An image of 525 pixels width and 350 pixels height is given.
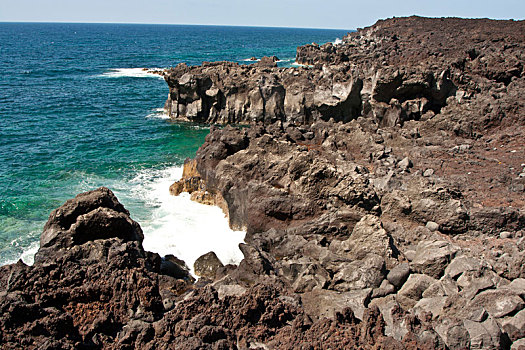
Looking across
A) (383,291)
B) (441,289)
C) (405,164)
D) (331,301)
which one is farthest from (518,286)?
(405,164)

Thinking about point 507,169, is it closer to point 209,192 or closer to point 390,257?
point 390,257

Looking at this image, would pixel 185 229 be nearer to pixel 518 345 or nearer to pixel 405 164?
pixel 405 164

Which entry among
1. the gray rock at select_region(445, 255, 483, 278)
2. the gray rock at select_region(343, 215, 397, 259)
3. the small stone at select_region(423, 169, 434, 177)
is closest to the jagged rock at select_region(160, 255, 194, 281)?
the gray rock at select_region(343, 215, 397, 259)

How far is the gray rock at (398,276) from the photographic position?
433 inches

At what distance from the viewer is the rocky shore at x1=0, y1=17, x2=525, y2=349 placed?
25.9ft

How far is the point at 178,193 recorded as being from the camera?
24125 mm

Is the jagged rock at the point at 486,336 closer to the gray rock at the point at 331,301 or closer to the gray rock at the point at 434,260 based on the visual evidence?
the gray rock at the point at 331,301

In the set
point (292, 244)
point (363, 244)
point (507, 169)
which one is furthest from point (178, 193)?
point (507, 169)

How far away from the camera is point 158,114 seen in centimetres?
4741

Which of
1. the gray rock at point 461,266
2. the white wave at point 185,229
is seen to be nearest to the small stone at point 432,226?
the gray rock at point 461,266

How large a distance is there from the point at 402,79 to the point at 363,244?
22.0 m

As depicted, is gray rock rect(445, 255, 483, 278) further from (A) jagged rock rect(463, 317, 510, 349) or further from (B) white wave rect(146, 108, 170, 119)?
(B) white wave rect(146, 108, 170, 119)

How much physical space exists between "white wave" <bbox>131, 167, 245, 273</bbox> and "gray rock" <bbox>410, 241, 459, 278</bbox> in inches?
303

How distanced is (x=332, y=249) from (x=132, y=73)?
73.9m
